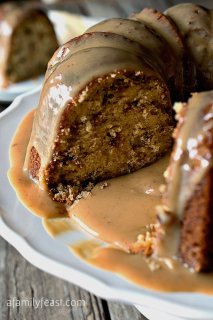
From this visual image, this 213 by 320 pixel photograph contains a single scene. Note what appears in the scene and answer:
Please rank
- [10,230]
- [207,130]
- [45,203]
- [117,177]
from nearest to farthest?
[207,130] → [10,230] → [45,203] → [117,177]

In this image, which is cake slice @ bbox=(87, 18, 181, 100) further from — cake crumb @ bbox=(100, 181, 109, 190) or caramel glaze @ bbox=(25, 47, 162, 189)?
cake crumb @ bbox=(100, 181, 109, 190)

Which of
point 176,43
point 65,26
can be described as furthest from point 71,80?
point 65,26

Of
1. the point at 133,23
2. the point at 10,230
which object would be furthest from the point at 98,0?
the point at 10,230

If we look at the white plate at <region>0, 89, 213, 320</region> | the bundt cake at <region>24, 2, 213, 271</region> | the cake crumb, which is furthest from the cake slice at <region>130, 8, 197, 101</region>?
the white plate at <region>0, 89, 213, 320</region>

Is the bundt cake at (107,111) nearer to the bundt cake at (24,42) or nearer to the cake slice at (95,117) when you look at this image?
the cake slice at (95,117)

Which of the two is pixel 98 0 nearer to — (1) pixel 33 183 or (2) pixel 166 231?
(1) pixel 33 183

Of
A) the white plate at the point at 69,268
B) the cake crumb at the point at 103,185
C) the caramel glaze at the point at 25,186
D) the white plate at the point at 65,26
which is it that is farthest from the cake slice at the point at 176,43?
the white plate at the point at 65,26

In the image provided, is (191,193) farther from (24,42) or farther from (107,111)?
(24,42)
